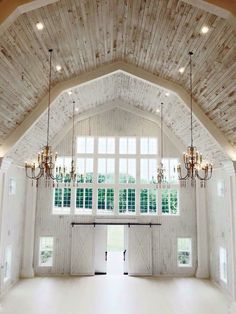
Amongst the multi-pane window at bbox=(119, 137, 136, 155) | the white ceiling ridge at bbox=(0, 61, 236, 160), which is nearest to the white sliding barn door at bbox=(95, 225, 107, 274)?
the multi-pane window at bbox=(119, 137, 136, 155)

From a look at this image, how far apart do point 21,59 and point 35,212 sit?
6871 millimetres

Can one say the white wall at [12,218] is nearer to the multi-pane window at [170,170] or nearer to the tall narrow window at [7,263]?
the tall narrow window at [7,263]

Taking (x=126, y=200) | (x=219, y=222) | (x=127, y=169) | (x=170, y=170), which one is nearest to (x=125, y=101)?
(x=127, y=169)

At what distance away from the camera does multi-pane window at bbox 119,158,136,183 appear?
38.2 ft

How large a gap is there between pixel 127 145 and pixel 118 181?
1504mm

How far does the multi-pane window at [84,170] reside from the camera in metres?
11.6

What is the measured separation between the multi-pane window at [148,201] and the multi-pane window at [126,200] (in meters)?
0.36

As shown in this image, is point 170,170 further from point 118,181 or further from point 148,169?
point 118,181

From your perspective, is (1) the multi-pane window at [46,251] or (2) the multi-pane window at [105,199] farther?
(2) the multi-pane window at [105,199]

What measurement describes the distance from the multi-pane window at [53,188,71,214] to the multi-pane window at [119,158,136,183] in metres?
2.21

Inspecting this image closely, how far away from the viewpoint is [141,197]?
37.7 feet

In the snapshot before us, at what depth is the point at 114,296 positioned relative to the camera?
8750mm

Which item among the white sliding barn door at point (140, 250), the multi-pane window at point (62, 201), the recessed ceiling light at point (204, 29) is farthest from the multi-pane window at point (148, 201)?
the recessed ceiling light at point (204, 29)

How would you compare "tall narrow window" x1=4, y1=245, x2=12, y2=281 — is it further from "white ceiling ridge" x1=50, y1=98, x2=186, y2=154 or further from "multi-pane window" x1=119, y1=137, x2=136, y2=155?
"multi-pane window" x1=119, y1=137, x2=136, y2=155
